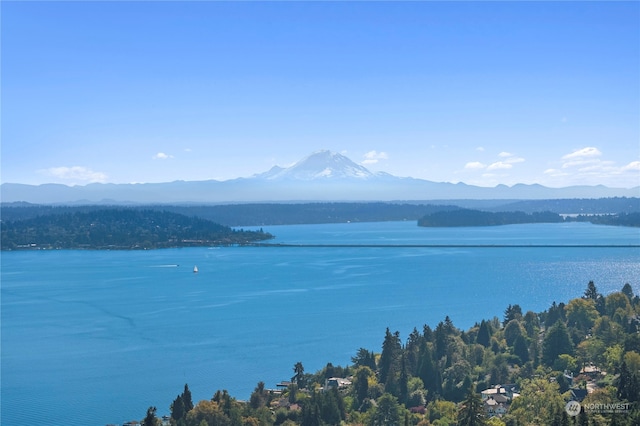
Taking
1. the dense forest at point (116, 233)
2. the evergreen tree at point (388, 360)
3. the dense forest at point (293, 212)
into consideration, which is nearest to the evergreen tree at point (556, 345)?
the evergreen tree at point (388, 360)

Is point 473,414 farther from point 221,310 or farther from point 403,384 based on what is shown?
point 221,310

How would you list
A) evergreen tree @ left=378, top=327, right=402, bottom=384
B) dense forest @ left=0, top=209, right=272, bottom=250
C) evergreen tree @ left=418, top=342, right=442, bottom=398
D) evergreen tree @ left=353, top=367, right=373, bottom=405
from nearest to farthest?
evergreen tree @ left=353, top=367, right=373, bottom=405 < evergreen tree @ left=418, top=342, right=442, bottom=398 < evergreen tree @ left=378, top=327, right=402, bottom=384 < dense forest @ left=0, top=209, right=272, bottom=250

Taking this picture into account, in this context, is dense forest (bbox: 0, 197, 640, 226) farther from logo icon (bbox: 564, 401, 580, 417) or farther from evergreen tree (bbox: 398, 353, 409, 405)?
logo icon (bbox: 564, 401, 580, 417)

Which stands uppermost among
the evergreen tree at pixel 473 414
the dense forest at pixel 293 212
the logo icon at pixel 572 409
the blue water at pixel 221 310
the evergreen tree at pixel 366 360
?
the dense forest at pixel 293 212


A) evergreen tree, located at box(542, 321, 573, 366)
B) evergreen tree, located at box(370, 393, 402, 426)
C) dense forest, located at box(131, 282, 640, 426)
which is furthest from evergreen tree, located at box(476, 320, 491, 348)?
evergreen tree, located at box(370, 393, 402, 426)

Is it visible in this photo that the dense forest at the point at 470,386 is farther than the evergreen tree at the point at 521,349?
No

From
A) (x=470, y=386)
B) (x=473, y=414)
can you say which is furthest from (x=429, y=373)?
(x=473, y=414)

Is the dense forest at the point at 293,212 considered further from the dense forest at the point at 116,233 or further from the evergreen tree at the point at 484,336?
the evergreen tree at the point at 484,336
